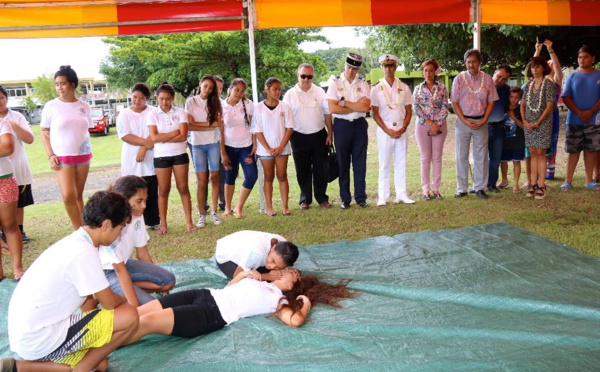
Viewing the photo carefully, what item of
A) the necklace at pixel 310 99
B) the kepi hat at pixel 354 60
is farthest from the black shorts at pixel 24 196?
the kepi hat at pixel 354 60

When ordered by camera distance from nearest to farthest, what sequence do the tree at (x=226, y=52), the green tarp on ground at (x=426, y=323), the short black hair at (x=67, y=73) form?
the green tarp on ground at (x=426, y=323) → the short black hair at (x=67, y=73) → the tree at (x=226, y=52)

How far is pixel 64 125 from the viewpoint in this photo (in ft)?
16.7

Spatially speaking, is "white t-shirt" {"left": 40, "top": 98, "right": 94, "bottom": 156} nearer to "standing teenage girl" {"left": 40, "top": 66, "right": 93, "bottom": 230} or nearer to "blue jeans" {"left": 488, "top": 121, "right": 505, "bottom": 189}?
"standing teenage girl" {"left": 40, "top": 66, "right": 93, "bottom": 230}

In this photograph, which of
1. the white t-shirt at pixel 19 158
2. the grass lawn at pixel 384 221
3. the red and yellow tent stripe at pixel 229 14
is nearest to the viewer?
the grass lawn at pixel 384 221

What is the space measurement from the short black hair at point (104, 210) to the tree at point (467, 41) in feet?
32.9

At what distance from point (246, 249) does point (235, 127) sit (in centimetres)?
286

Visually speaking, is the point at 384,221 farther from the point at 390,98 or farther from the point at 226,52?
the point at 226,52

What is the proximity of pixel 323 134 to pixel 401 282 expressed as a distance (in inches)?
120

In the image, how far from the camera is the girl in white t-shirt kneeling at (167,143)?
217 inches

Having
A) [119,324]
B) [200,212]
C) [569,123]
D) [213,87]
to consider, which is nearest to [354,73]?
[213,87]

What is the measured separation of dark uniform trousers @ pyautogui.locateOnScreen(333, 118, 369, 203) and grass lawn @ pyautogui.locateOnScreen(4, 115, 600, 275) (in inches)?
8.5

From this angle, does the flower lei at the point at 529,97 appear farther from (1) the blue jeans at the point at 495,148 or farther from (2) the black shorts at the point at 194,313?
(2) the black shorts at the point at 194,313

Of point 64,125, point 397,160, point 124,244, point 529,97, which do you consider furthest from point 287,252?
point 529,97

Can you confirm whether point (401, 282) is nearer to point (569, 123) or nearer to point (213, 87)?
point (213, 87)
